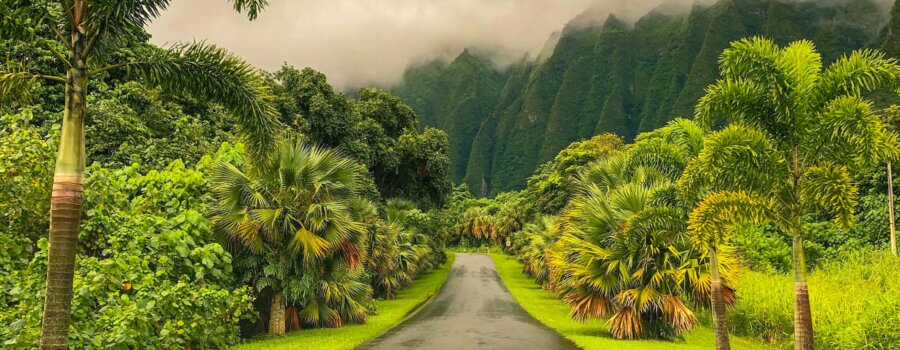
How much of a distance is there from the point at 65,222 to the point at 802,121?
11633 mm

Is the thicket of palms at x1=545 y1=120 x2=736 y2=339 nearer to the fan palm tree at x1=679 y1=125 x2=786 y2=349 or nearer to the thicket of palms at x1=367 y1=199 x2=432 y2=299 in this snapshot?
the fan palm tree at x1=679 y1=125 x2=786 y2=349

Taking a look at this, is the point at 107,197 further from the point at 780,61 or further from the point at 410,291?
the point at 410,291

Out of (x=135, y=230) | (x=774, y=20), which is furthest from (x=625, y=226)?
(x=774, y=20)

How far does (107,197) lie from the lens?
34.2ft

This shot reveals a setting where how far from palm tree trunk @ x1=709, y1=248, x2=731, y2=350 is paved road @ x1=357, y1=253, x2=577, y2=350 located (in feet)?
11.8

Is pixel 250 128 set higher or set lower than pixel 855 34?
lower

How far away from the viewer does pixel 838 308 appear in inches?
527

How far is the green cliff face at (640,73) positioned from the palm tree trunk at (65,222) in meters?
118

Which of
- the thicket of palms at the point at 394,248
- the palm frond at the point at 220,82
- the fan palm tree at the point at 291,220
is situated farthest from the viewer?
the thicket of palms at the point at 394,248

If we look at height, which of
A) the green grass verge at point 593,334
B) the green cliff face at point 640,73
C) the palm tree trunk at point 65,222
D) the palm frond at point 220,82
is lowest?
the green grass verge at point 593,334

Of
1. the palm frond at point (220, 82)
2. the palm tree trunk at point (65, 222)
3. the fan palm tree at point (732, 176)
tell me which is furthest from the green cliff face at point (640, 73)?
the palm tree trunk at point (65, 222)

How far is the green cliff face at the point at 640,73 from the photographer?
118 m

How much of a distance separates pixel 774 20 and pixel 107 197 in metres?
145

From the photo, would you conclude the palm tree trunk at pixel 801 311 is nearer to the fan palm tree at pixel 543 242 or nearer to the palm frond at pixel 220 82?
the palm frond at pixel 220 82
